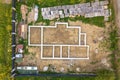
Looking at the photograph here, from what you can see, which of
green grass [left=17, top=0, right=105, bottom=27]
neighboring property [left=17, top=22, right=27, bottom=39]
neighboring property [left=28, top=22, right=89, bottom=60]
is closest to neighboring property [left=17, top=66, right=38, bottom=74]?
neighboring property [left=28, top=22, right=89, bottom=60]

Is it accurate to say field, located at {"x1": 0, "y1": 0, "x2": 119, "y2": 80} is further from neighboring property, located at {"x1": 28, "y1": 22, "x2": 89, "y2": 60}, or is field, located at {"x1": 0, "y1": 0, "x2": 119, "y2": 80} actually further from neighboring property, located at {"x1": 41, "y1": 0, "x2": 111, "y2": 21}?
neighboring property, located at {"x1": 41, "y1": 0, "x2": 111, "y2": 21}

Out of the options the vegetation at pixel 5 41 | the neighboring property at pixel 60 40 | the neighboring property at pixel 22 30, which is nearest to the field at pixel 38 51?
the vegetation at pixel 5 41

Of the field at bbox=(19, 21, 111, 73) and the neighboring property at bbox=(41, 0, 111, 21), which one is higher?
the neighboring property at bbox=(41, 0, 111, 21)

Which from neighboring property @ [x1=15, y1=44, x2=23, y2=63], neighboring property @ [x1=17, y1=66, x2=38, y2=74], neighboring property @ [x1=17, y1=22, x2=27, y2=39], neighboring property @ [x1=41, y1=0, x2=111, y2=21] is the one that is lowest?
neighboring property @ [x1=17, y1=66, x2=38, y2=74]

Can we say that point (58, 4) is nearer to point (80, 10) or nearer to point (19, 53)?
point (80, 10)

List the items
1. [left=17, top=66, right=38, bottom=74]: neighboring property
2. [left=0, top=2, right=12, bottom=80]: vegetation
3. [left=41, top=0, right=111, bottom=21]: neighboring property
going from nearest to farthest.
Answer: [left=41, top=0, right=111, bottom=21]: neighboring property, [left=0, top=2, right=12, bottom=80]: vegetation, [left=17, top=66, right=38, bottom=74]: neighboring property

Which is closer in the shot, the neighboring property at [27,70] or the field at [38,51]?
the field at [38,51]

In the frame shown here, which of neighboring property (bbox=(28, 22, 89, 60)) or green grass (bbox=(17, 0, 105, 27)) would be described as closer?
green grass (bbox=(17, 0, 105, 27))

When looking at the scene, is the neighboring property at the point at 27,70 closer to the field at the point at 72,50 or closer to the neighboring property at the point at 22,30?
the field at the point at 72,50

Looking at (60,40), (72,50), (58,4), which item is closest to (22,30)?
(60,40)

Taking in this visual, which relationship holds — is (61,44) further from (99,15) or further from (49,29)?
(99,15)

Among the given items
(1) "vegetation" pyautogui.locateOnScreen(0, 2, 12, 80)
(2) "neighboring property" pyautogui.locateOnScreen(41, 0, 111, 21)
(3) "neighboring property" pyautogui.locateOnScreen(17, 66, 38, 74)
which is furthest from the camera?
(3) "neighboring property" pyautogui.locateOnScreen(17, 66, 38, 74)
